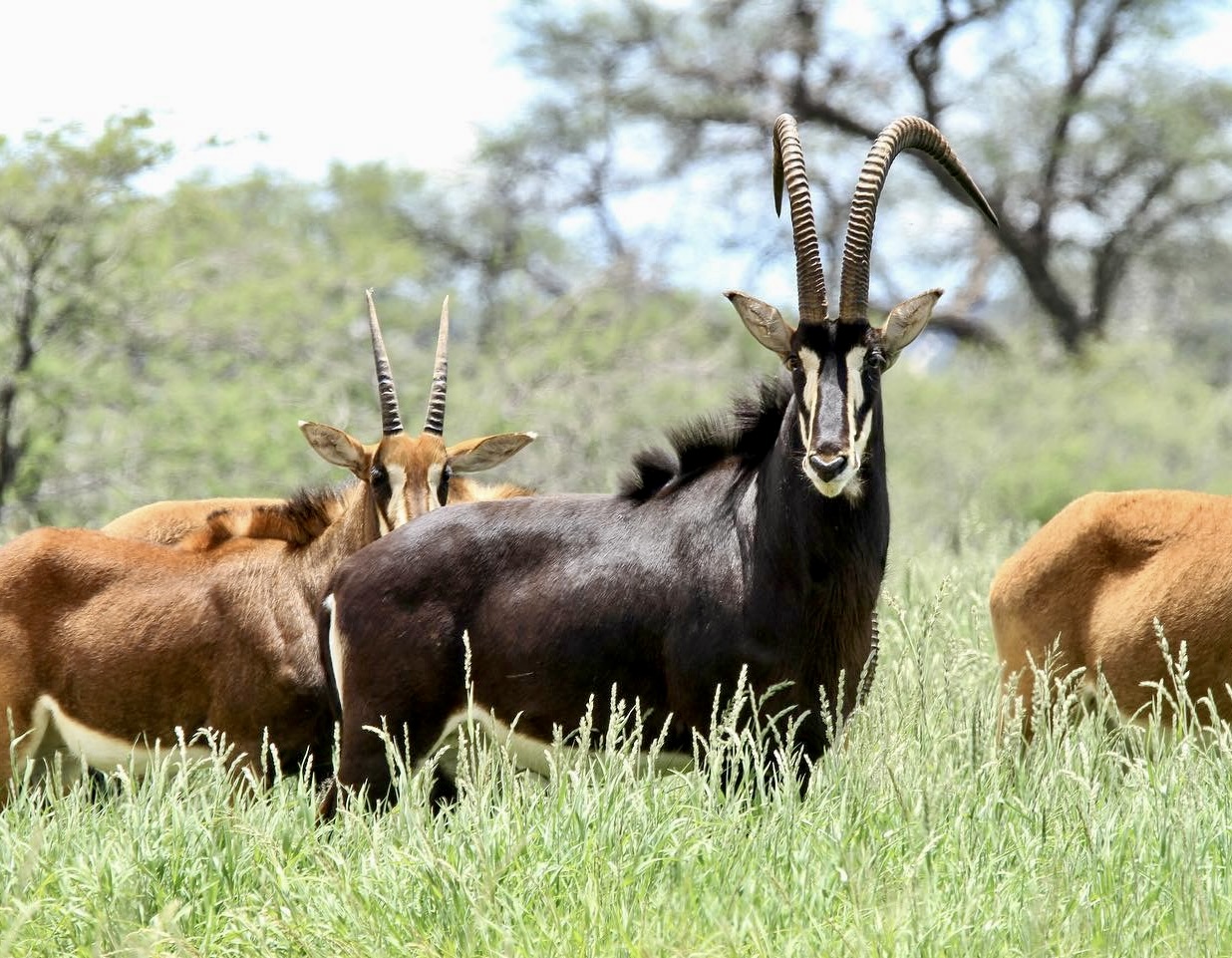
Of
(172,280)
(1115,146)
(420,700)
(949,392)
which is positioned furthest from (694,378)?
(420,700)

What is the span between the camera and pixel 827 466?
4633 millimetres

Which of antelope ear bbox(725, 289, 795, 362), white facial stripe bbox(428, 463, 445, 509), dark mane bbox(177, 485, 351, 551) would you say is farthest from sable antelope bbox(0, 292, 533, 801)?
antelope ear bbox(725, 289, 795, 362)

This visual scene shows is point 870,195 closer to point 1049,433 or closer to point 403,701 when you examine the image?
point 403,701

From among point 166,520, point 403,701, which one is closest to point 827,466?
point 403,701

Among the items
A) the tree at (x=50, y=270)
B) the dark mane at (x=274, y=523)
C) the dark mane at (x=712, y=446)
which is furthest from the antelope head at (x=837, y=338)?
the tree at (x=50, y=270)

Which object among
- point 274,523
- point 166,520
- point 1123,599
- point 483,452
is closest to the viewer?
point 1123,599

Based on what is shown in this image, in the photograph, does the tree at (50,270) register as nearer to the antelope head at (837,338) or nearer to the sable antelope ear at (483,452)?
the sable antelope ear at (483,452)

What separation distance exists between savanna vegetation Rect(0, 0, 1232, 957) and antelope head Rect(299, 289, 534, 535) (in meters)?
1.38

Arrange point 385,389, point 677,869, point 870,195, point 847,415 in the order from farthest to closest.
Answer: point 385,389 → point 870,195 → point 847,415 → point 677,869

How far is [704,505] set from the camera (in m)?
5.26

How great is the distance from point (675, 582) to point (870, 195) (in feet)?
4.70

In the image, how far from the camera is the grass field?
361 cm

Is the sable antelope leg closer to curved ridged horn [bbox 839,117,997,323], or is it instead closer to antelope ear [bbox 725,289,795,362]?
antelope ear [bbox 725,289,795,362]

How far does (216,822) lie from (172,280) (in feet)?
38.5
